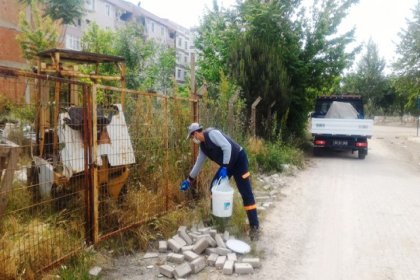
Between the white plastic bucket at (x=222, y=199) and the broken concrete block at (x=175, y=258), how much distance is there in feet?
3.19

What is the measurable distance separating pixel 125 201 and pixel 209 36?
11846 millimetres

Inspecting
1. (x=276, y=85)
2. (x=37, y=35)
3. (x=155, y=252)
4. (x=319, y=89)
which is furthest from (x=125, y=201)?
(x=319, y=89)

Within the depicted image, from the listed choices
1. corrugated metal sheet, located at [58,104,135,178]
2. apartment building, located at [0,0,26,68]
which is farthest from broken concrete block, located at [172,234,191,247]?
apartment building, located at [0,0,26,68]

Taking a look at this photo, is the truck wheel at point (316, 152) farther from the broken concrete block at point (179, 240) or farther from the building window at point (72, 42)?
the building window at point (72, 42)

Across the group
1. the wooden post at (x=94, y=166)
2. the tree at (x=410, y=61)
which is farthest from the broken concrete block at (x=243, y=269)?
the tree at (x=410, y=61)

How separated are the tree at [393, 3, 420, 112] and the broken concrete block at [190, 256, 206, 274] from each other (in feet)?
80.6

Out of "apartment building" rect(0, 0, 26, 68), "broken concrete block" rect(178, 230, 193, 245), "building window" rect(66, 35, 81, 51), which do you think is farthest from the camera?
"building window" rect(66, 35, 81, 51)

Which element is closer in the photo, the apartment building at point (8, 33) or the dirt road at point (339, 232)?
the dirt road at point (339, 232)

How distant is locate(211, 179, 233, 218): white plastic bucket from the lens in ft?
16.0

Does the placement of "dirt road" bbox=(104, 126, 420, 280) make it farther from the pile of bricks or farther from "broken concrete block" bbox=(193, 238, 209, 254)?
"broken concrete block" bbox=(193, 238, 209, 254)

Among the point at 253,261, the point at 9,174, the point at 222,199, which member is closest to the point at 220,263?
the point at 253,261

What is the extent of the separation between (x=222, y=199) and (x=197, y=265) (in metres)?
1.12

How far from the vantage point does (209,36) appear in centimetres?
1536

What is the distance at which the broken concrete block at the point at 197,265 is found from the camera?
3926 mm
